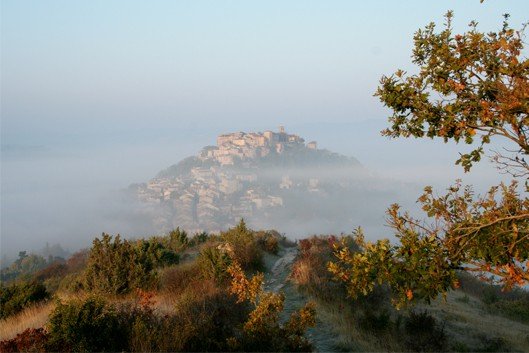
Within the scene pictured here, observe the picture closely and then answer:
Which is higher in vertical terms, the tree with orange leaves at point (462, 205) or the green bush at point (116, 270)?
the tree with orange leaves at point (462, 205)

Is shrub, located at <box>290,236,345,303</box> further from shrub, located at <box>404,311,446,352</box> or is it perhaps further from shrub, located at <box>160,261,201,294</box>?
shrub, located at <box>160,261,201,294</box>

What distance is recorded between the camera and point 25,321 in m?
11.4

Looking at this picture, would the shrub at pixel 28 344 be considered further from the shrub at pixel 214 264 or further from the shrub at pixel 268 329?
the shrub at pixel 214 264

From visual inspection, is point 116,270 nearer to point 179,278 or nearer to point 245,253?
point 179,278

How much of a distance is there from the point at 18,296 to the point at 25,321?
3.92 meters

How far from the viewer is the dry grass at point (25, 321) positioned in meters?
10.3

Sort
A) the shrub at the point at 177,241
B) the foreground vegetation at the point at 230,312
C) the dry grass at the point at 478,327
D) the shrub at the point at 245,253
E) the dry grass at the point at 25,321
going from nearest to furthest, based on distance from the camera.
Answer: the foreground vegetation at the point at 230,312
the dry grass at the point at 25,321
the dry grass at the point at 478,327
the shrub at the point at 245,253
the shrub at the point at 177,241

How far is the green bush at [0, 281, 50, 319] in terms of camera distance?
1425cm

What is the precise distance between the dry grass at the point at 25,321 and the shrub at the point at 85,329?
200 centimetres

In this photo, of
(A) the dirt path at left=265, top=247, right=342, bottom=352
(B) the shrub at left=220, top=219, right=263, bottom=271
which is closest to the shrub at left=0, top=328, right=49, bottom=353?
(A) the dirt path at left=265, top=247, right=342, bottom=352

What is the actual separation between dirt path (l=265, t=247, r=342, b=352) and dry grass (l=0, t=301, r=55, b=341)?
20.9 ft

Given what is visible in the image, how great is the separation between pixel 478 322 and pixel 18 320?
14.4m

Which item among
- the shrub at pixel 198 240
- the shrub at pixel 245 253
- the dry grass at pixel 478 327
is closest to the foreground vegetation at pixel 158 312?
the shrub at pixel 245 253

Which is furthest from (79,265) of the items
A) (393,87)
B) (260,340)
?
(393,87)
